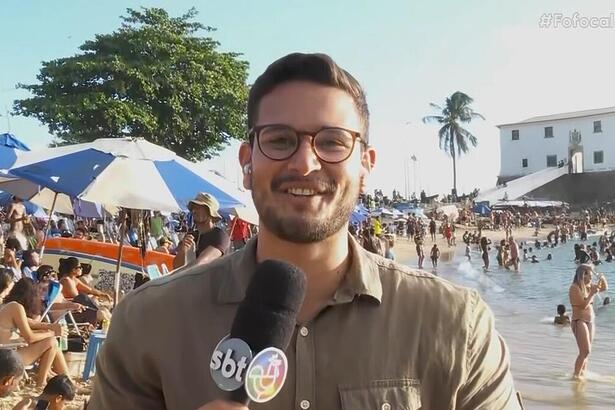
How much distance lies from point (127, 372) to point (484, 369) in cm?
87

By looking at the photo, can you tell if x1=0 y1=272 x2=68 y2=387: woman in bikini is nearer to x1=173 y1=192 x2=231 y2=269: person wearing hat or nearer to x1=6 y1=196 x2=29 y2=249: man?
x1=173 y1=192 x2=231 y2=269: person wearing hat

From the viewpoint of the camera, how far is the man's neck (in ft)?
6.07

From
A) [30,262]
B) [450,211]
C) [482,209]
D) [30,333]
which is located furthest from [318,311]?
[482,209]

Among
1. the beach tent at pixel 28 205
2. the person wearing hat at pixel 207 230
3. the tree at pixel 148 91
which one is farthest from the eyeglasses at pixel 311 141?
the tree at pixel 148 91

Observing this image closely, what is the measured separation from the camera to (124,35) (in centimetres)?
3325

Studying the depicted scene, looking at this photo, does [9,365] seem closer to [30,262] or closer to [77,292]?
[77,292]

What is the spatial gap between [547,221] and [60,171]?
63418mm

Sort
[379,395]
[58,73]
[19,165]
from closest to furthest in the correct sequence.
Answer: [379,395] → [19,165] → [58,73]

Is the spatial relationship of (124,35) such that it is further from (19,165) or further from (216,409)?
(216,409)

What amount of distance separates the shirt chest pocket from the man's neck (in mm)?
224

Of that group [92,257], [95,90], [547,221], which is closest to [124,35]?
[95,90]

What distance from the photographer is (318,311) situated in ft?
5.98

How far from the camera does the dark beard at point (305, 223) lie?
5.91 feet

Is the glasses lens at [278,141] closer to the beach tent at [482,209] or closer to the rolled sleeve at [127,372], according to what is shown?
the rolled sleeve at [127,372]
